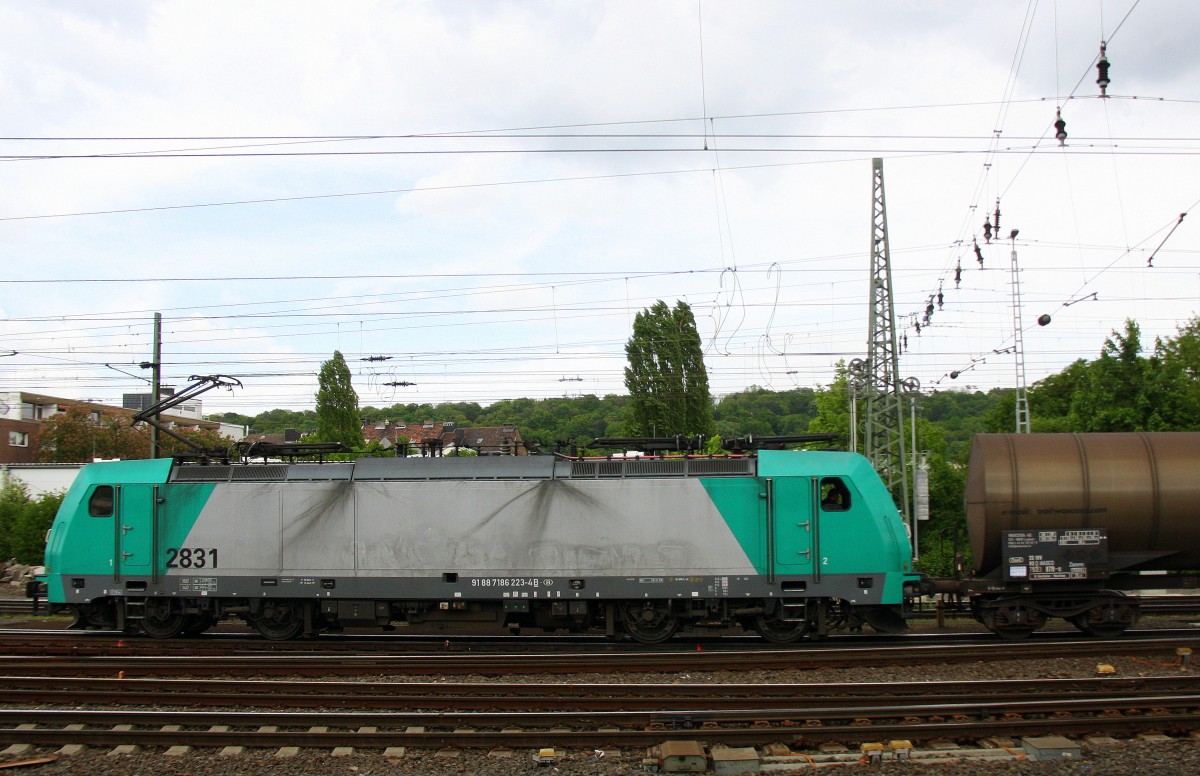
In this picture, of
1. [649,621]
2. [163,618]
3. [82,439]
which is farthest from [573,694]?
[82,439]

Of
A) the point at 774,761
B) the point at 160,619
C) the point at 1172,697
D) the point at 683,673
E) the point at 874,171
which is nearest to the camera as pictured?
the point at 774,761

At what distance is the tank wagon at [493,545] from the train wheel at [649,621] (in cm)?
3

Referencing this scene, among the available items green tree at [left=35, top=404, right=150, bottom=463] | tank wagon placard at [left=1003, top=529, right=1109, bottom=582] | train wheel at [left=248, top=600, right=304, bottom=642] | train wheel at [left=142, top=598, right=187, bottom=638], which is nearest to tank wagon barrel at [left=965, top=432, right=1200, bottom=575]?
tank wagon placard at [left=1003, top=529, right=1109, bottom=582]

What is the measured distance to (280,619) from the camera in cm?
1571

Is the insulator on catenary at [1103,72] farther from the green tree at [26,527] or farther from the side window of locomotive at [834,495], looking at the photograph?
the green tree at [26,527]

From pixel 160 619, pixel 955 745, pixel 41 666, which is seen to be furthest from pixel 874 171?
pixel 41 666

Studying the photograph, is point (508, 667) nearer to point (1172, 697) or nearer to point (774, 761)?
point (774, 761)

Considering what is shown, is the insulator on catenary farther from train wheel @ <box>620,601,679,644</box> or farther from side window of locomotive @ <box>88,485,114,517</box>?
side window of locomotive @ <box>88,485,114,517</box>

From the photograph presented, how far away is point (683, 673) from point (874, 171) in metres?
18.3

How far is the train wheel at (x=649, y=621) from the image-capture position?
48.1 ft

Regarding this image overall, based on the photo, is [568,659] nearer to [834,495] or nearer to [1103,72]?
[834,495]

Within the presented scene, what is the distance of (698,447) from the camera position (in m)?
16.0

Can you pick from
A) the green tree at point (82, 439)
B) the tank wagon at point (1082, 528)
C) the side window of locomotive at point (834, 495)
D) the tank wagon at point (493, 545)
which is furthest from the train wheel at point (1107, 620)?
the green tree at point (82, 439)

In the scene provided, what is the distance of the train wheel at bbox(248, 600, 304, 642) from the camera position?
15.6 m
